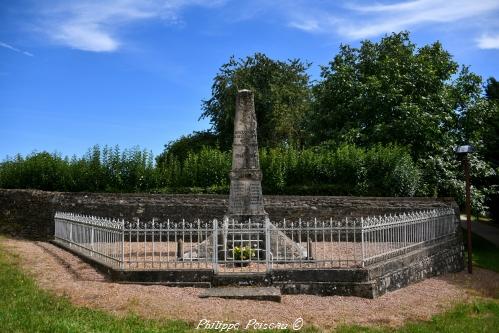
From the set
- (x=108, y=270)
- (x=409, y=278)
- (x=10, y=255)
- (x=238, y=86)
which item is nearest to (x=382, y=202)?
(x=409, y=278)

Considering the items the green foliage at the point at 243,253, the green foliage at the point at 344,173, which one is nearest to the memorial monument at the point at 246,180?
the green foliage at the point at 243,253

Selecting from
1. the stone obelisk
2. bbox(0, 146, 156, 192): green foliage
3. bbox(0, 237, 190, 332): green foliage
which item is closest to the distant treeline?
bbox(0, 146, 156, 192): green foliage

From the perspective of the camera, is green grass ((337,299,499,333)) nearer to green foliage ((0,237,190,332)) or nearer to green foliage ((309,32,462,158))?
green foliage ((0,237,190,332))

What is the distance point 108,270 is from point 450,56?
24887 millimetres

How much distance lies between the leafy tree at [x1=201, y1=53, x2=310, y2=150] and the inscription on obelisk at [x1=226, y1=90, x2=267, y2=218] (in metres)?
24.4

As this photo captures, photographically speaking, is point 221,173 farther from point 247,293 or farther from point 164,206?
point 247,293

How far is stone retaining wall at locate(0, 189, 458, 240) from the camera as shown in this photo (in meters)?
19.6

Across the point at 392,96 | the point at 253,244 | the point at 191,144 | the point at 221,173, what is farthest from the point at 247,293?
the point at 191,144

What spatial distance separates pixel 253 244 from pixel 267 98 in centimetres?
2799

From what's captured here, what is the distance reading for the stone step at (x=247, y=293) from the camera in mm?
9742

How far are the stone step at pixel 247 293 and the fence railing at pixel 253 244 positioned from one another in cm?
69

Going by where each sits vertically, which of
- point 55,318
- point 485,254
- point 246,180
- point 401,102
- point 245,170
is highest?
point 401,102

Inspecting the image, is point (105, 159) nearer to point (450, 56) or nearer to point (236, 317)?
point (236, 317)

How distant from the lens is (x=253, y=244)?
12.3 meters
